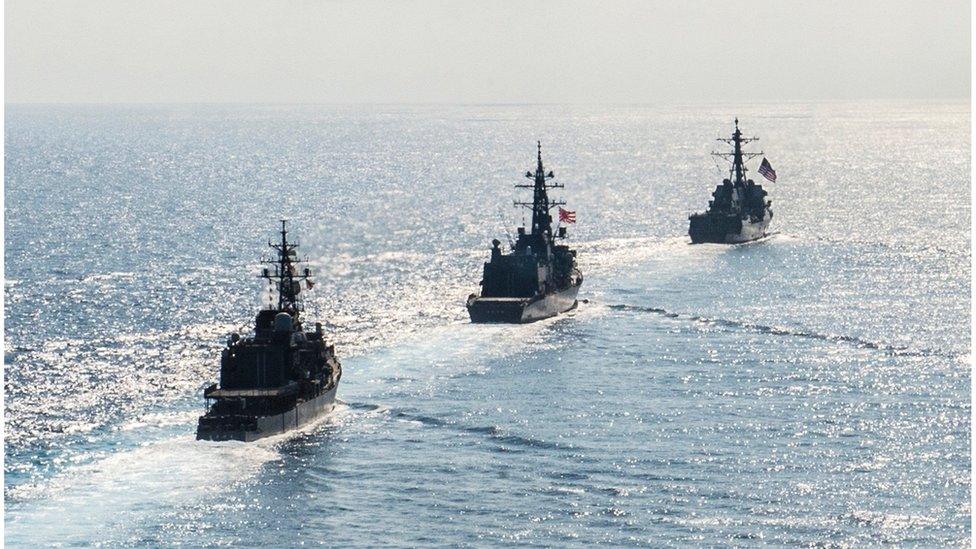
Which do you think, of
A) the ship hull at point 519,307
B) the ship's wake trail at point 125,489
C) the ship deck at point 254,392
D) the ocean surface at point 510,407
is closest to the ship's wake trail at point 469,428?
the ocean surface at point 510,407

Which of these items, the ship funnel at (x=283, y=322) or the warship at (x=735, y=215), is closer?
the ship funnel at (x=283, y=322)

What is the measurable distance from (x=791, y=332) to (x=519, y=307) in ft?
62.5

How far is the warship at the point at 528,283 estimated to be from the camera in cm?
11562

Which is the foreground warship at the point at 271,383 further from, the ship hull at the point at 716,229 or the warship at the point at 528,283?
the ship hull at the point at 716,229

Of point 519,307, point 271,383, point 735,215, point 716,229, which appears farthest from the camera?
point 735,215

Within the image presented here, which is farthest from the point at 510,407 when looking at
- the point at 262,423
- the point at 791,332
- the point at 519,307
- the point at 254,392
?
the point at 519,307

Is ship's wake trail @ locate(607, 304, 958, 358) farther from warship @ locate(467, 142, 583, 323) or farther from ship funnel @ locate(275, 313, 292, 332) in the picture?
ship funnel @ locate(275, 313, 292, 332)

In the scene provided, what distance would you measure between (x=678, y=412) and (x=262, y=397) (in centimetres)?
2076

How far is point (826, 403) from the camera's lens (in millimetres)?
88062

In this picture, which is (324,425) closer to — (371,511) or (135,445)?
(135,445)

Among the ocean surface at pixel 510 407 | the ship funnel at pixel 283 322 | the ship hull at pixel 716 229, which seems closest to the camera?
the ocean surface at pixel 510 407

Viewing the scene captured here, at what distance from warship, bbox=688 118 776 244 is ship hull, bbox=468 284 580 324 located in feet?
125

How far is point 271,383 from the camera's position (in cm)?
8756

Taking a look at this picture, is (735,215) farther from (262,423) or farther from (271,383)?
(262,423)
